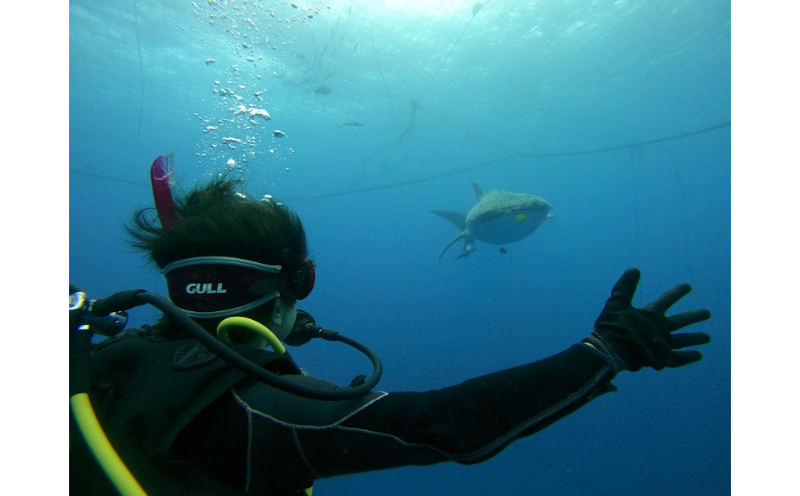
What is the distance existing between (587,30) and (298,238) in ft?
44.9

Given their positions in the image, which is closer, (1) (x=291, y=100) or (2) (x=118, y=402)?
(2) (x=118, y=402)

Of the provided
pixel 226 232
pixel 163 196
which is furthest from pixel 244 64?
pixel 226 232

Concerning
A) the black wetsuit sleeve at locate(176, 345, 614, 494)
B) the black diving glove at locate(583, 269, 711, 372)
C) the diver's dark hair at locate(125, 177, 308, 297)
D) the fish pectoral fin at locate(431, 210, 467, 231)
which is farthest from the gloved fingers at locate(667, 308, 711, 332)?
the fish pectoral fin at locate(431, 210, 467, 231)

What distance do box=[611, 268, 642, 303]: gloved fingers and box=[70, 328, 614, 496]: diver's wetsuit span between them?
351mm

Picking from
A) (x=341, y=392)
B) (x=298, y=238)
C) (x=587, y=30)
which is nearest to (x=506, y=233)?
(x=587, y=30)

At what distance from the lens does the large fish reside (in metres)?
8.52

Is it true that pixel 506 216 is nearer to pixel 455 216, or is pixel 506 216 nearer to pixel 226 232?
pixel 455 216

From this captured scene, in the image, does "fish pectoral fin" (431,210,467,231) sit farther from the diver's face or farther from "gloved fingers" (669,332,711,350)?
"gloved fingers" (669,332,711,350)

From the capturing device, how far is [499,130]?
18719mm

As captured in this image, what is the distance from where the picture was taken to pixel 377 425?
4.09 ft

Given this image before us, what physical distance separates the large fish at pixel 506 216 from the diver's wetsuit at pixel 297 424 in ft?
24.8

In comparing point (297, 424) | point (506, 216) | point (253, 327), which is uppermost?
point (506, 216)

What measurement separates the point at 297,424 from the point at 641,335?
4.13 ft

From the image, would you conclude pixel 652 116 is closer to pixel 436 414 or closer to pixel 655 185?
pixel 655 185
